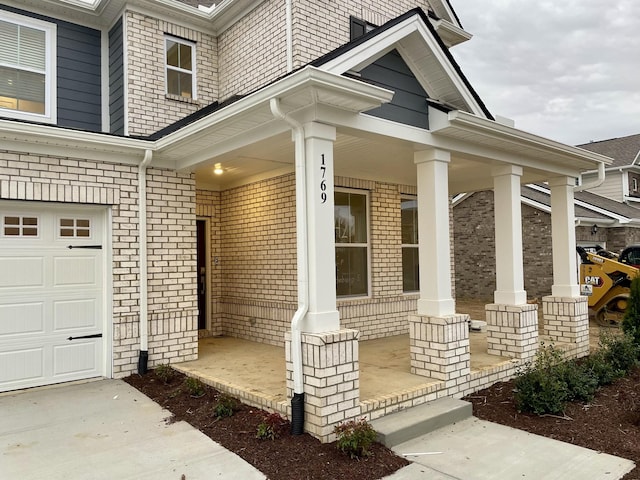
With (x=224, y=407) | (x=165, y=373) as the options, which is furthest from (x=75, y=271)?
(x=224, y=407)

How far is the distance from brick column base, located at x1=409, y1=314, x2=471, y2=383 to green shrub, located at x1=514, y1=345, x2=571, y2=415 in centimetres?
64

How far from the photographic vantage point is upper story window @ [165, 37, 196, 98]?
7.87 meters

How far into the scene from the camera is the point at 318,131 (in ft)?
14.0

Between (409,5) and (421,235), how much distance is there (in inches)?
221

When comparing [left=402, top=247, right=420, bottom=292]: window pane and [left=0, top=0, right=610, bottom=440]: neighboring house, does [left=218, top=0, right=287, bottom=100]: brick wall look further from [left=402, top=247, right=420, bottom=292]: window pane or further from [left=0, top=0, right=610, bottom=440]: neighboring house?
[left=402, top=247, right=420, bottom=292]: window pane

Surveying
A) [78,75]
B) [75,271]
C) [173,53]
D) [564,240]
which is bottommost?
[75,271]

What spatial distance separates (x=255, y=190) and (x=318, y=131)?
3.88m

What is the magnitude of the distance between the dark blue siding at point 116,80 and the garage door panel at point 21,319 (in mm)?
2987

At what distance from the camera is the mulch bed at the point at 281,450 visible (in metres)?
3.61

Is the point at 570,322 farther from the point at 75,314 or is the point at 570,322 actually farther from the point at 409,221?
the point at 75,314

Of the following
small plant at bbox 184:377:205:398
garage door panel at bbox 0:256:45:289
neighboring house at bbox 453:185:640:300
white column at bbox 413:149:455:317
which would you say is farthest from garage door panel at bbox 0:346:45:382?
neighboring house at bbox 453:185:640:300

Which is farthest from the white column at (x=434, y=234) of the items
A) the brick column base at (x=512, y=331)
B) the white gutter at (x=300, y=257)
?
the white gutter at (x=300, y=257)

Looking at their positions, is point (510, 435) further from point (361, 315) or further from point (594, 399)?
point (361, 315)

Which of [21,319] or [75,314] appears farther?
[75,314]
